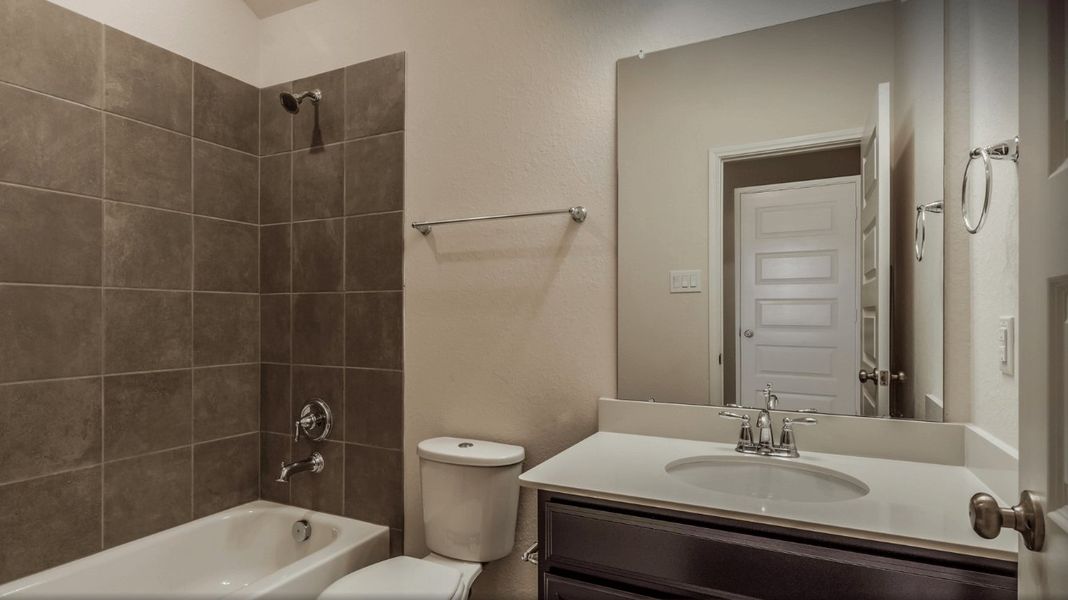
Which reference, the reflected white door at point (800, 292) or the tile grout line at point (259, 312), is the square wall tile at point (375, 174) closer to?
the tile grout line at point (259, 312)

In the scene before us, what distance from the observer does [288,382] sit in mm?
2271

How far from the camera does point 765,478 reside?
55.2 inches

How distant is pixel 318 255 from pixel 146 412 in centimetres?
79

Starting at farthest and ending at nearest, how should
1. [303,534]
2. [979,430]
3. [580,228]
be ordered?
[303,534] → [580,228] → [979,430]

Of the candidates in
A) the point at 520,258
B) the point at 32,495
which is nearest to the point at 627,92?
the point at 520,258

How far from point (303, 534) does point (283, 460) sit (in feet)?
1.08

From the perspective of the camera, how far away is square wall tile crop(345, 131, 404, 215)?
2066 millimetres

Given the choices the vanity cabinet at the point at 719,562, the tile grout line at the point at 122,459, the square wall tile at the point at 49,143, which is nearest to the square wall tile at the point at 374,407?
the tile grout line at the point at 122,459

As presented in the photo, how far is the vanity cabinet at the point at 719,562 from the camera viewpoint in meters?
0.94

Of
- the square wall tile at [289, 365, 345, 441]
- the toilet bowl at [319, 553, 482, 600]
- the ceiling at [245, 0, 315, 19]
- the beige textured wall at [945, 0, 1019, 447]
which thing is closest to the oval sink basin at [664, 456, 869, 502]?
the beige textured wall at [945, 0, 1019, 447]

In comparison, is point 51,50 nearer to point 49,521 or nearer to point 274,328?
point 274,328

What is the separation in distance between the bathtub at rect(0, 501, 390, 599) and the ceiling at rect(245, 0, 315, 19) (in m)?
2.00

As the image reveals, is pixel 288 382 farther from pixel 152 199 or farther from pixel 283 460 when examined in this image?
pixel 152 199

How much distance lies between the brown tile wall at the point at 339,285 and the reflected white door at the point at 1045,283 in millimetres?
1737
